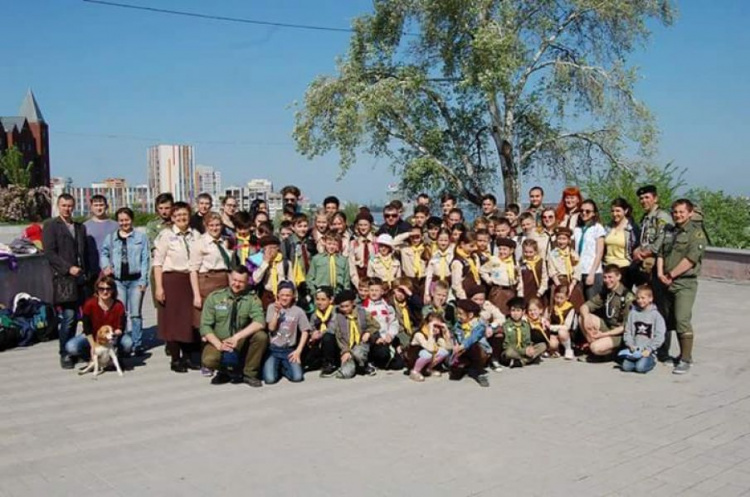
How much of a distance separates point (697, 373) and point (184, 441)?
5181mm

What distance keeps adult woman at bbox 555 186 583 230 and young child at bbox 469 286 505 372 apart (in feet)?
5.19

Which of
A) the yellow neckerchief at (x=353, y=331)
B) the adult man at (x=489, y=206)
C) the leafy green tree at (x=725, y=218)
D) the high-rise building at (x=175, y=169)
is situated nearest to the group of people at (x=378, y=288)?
the yellow neckerchief at (x=353, y=331)

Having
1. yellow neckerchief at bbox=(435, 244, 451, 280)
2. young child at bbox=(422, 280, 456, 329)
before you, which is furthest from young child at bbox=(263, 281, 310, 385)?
yellow neckerchief at bbox=(435, 244, 451, 280)

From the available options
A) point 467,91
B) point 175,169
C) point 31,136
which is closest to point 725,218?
point 467,91

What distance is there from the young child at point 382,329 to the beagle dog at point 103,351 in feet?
8.64

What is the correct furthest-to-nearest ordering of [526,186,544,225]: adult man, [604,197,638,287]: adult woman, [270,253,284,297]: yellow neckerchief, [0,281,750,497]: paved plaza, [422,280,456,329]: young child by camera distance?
[526,186,544,225]: adult man, [604,197,638,287]: adult woman, [270,253,284,297]: yellow neckerchief, [422,280,456,329]: young child, [0,281,750,497]: paved plaza

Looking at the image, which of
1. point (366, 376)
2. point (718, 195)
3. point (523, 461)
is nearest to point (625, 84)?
point (718, 195)

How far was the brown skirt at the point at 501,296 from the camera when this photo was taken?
812 centimetres

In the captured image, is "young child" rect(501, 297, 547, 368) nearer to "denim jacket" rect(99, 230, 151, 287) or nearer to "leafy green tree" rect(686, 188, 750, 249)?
"denim jacket" rect(99, 230, 151, 287)

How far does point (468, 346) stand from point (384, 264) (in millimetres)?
1478

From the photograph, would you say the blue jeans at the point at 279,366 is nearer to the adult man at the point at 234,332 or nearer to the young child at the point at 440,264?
the adult man at the point at 234,332

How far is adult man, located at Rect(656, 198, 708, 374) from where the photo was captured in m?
7.37

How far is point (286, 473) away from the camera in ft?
15.3

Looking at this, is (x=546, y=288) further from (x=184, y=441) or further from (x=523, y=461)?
(x=184, y=441)
